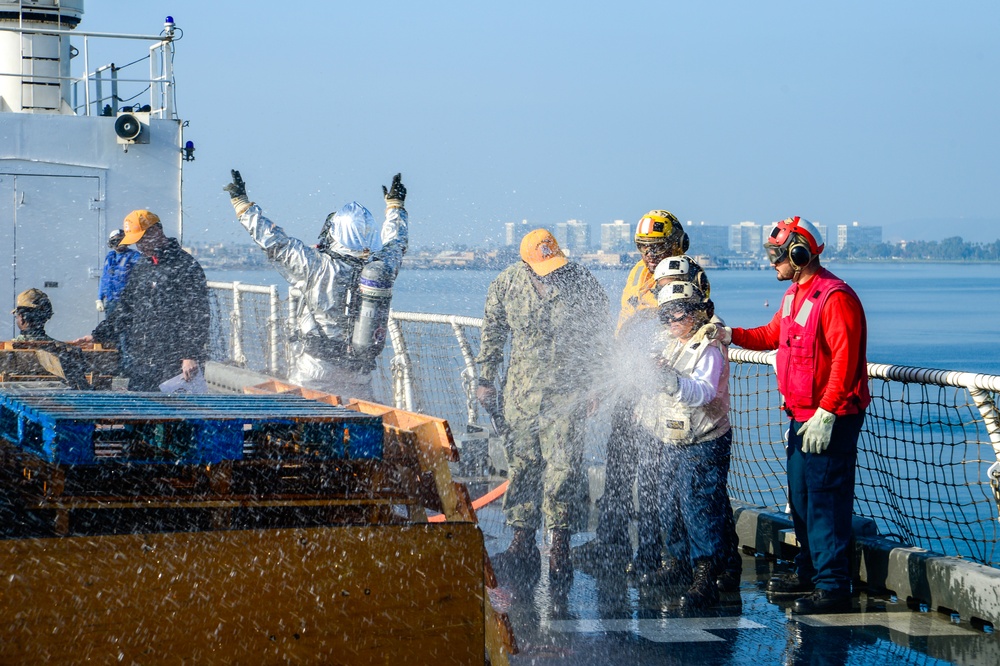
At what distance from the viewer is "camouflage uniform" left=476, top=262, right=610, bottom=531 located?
6844 millimetres

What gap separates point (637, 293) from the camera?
22.7ft

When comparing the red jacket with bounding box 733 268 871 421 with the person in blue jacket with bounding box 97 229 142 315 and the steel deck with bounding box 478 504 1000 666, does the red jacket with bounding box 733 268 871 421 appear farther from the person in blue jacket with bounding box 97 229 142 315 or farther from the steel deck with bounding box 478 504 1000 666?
the person in blue jacket with bounding box 97 229 142 315

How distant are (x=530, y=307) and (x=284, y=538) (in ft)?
11.2

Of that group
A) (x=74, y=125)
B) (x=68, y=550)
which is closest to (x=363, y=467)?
(x=68, y=550)

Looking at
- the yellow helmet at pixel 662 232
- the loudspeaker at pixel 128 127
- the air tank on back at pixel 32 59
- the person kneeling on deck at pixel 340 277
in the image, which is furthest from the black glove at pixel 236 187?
the air tank on back at pixel 32 59

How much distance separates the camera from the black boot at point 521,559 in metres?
6.85

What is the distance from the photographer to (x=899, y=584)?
6395 mm

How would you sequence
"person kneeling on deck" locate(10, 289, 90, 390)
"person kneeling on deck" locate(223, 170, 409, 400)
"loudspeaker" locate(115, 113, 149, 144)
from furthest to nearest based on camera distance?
"loudspeaker" locate(115, 113, 149, 144)
"person kneeling on deck" locate(10, 289, 90, 390)
"person kneeling on deck" locate(223, 170, 409, 400)

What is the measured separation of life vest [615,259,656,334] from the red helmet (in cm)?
78

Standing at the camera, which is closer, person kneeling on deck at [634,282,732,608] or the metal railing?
person kneeling on deck at [634,282,732,608]

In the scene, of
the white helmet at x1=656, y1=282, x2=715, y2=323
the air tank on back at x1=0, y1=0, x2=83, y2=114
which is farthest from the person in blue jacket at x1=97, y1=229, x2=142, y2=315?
the air tank on back at x1=0, y1=0, x2=83, y2=114

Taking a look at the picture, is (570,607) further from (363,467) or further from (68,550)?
(68,550)

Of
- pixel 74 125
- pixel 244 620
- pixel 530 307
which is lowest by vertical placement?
pixel 244 620

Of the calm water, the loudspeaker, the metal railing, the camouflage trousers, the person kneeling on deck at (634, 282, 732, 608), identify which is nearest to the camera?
the person kneeling on deck at (634, 282, 732, 608)
